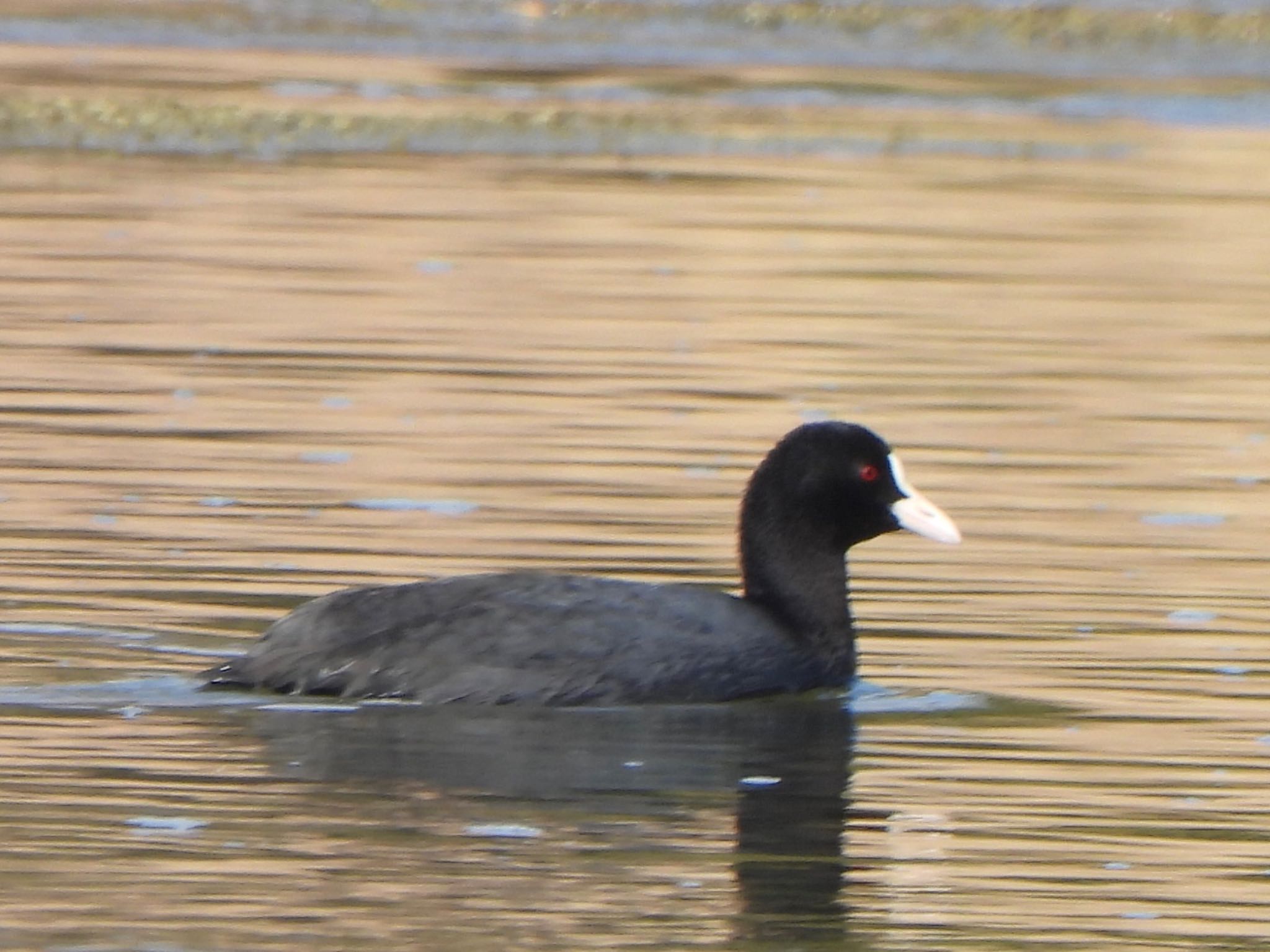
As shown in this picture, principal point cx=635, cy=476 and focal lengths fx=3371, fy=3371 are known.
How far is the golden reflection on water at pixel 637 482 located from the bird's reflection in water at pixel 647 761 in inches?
4.3

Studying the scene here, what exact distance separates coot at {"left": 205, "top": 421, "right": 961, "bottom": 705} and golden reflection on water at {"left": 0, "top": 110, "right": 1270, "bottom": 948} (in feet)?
1.04

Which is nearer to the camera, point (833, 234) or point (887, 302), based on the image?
point (887, 302)

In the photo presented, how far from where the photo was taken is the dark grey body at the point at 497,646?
32.5ft

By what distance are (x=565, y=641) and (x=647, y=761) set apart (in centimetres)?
77

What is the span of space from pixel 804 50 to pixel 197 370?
24.5m

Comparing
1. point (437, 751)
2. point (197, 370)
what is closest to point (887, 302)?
point (197, 370)

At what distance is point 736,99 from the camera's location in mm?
35406

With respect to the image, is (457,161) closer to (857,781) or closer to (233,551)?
(233,551)

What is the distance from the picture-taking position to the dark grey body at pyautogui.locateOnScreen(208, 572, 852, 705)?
32.5ft

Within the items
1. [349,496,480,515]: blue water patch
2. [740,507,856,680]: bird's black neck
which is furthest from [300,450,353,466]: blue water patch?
[740,507,856,680]: bird's black neck

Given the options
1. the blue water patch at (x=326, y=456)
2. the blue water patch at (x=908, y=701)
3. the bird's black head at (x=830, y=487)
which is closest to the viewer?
the blue water patch at (x=908, y=701)

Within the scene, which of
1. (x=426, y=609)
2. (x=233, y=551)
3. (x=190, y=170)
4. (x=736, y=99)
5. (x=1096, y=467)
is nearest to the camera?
(x=426, y=609)

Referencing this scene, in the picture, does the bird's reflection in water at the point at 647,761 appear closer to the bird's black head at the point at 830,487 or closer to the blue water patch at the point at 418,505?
the bird's black head at the point at 830,487

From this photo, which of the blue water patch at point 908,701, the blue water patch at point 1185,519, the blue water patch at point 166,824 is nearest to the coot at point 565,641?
the blue water patch at point 908,701
